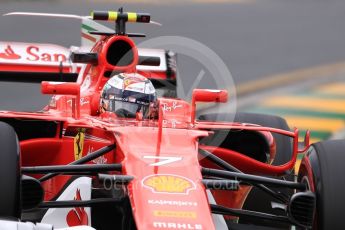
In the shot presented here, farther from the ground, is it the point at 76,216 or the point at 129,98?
the point at 129,98

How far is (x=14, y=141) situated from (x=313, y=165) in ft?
6.11

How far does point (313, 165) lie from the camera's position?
20.4 feet

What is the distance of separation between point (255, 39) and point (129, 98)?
888 centimetres

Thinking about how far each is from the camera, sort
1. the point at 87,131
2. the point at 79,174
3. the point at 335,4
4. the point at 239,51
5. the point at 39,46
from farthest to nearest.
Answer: the point at 335,4
the point at 239,51
the point at 39,46
the point at 87,131
the point at 79,174

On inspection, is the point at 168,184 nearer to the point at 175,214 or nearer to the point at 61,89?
the point at 175,214

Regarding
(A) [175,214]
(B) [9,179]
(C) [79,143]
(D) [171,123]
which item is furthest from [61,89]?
(A) [175,214]

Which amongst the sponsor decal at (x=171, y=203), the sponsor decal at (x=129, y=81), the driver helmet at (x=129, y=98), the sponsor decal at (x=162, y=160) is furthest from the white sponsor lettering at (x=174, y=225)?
the sponsor decal at (x=129, y=81)

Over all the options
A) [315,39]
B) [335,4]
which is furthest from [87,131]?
[335,4]

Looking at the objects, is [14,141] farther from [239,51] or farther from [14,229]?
[239,51]

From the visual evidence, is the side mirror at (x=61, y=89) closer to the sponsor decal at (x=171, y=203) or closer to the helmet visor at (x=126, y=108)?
the helmet visor at (x=126, y=108)

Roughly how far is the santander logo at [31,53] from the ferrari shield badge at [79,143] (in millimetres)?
2873

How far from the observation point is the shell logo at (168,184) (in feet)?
18.5

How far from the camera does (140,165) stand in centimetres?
585

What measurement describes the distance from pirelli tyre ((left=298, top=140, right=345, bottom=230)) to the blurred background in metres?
5.36
